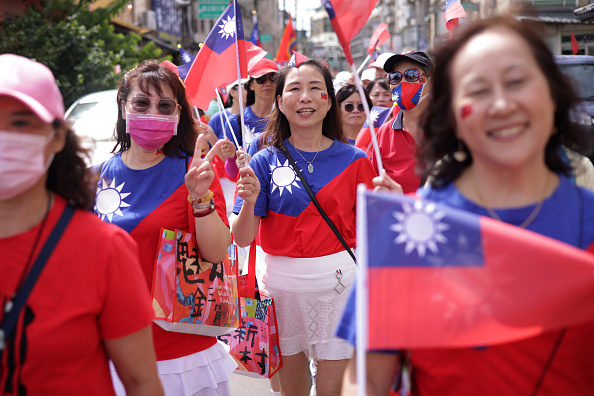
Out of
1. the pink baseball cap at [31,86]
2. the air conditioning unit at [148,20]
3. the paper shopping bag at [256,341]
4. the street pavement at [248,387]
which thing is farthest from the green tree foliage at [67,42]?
the pink baseball cap at [31,86]

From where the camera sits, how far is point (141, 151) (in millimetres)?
3486

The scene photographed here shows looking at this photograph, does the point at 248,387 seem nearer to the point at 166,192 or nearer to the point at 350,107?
the point at 166,192

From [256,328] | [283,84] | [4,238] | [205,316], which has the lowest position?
[256,328]

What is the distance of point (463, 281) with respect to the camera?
1.70 metres

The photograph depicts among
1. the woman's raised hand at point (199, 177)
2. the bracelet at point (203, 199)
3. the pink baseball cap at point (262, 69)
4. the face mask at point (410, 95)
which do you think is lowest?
the bracelet at point (203, 199)

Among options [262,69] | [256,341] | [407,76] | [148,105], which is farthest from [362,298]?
[262,69]

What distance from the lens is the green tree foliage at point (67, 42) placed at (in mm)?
13242

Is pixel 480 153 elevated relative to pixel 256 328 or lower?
elevated

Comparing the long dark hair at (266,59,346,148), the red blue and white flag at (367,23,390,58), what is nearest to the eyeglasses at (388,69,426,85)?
the long dark hair at (266,59,346,148)

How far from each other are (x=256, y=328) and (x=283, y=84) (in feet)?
5.21

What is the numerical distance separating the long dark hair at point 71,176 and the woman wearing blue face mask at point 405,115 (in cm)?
274

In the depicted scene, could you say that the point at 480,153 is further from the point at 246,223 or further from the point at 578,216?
the point at 246,223

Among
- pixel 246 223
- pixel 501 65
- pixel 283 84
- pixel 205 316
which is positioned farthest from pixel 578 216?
pixel 283 84

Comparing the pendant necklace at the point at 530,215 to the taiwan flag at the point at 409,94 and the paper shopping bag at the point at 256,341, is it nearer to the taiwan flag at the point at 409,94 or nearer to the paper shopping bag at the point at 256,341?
the paper shopping bag at the point at 256,341
